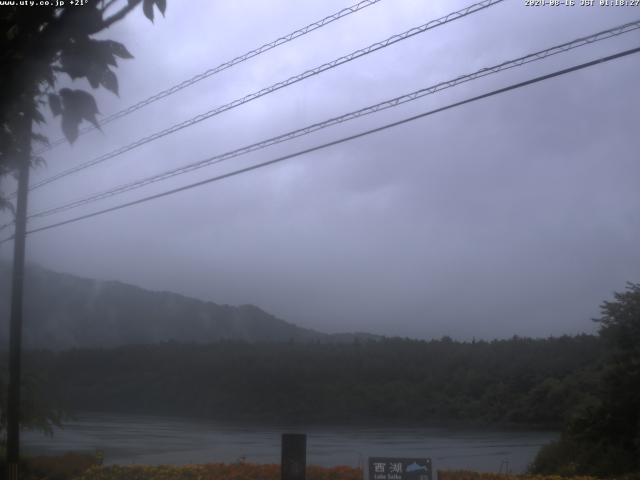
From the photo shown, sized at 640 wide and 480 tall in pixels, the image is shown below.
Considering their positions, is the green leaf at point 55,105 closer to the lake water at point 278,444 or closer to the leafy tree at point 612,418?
the lake water at point 278,444

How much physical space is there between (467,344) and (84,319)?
750 inches

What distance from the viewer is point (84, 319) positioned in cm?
3797

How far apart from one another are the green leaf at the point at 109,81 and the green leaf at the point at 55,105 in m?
0.30

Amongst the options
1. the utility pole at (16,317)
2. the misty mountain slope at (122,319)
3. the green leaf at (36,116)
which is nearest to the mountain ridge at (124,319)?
the misty mountain slope at (122,319)

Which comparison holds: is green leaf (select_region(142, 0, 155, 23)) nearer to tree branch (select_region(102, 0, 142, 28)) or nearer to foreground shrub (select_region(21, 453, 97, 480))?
tree branch (select_region(102, 0, 142, 28))

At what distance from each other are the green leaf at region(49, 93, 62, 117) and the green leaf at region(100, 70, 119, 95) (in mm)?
301

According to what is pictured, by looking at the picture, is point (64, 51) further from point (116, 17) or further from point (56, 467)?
point (56, 467)

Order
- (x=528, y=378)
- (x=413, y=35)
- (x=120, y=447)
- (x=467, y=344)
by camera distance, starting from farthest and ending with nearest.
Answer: (x=467, y=344) < (x=528, y=378) < (x=120, y=447) < (x=413, y=35)

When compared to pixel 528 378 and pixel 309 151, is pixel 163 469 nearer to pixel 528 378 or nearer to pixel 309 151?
pixel 309 151

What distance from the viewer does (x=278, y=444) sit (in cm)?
2109

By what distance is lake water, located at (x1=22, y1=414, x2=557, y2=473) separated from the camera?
57.2ft

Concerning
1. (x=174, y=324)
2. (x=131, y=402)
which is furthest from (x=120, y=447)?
(x=174, y=324)

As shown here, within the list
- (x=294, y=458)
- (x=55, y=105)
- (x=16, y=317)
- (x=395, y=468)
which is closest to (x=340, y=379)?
(x=16, y=317)

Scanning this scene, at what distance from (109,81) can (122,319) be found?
1636 inches
